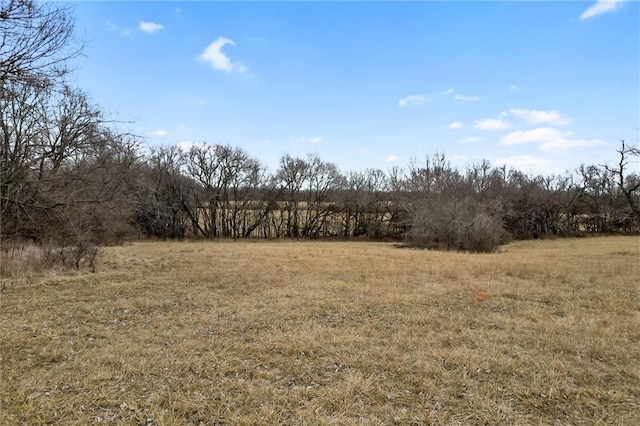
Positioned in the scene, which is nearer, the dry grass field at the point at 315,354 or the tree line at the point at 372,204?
the dry grass field at the point at 315,354

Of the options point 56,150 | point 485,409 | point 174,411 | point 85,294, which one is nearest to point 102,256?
point 56,150

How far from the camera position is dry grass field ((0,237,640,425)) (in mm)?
3061

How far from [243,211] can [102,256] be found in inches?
870

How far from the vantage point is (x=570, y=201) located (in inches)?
1416

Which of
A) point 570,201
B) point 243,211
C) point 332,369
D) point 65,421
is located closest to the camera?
point 65,421

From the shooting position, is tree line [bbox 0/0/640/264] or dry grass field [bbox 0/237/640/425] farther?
tree line [bbox 0/0/640/264]

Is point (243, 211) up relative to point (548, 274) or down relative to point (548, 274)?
up

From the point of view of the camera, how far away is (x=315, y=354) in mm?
4270

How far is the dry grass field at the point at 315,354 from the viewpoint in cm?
306

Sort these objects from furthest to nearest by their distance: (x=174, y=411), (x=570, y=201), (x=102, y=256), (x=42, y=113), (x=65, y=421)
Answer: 1. (x=570, y=201)
2. (x=102, y=256)
3. (x=42, y=113)
4. (x=174, y=411)
5. (x=65, y=421)

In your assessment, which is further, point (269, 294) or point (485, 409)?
point (269, 294)

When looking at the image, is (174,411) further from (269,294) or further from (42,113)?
(42,113)

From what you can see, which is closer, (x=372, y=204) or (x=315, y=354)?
(x=315, y=354)

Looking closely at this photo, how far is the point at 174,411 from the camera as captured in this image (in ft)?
9.93
